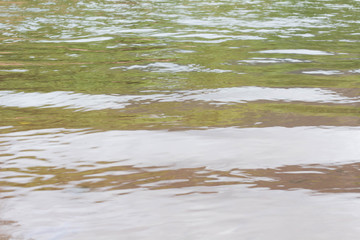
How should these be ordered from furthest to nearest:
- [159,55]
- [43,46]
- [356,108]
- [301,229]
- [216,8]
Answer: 1. [216,8]
2. [43,46]
3. [159,55]
4. [356,108]
5. [301,229]

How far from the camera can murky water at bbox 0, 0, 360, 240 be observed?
1448 millimetres

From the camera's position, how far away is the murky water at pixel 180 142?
1.45 meters

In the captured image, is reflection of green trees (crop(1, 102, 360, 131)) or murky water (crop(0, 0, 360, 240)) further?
reflection of green trees (crop(1, 102, 360, 131))

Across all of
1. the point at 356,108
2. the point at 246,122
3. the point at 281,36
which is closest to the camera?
the point at 246,122

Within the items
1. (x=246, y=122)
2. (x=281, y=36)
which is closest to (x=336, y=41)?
(x=281, y=36)

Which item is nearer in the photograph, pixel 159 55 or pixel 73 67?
pixel 73 67

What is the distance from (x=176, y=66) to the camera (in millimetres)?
4289

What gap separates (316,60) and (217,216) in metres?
3.35

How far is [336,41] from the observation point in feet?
19.1

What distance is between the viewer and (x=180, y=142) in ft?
7.19

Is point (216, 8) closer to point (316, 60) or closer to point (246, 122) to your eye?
point (316, 60)

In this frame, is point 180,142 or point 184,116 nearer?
point 180,142

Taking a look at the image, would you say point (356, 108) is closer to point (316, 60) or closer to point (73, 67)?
point (316, 60)

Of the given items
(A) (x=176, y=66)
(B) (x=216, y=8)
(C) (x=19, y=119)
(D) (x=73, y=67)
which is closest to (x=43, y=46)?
(D) (x=73, y=67)
